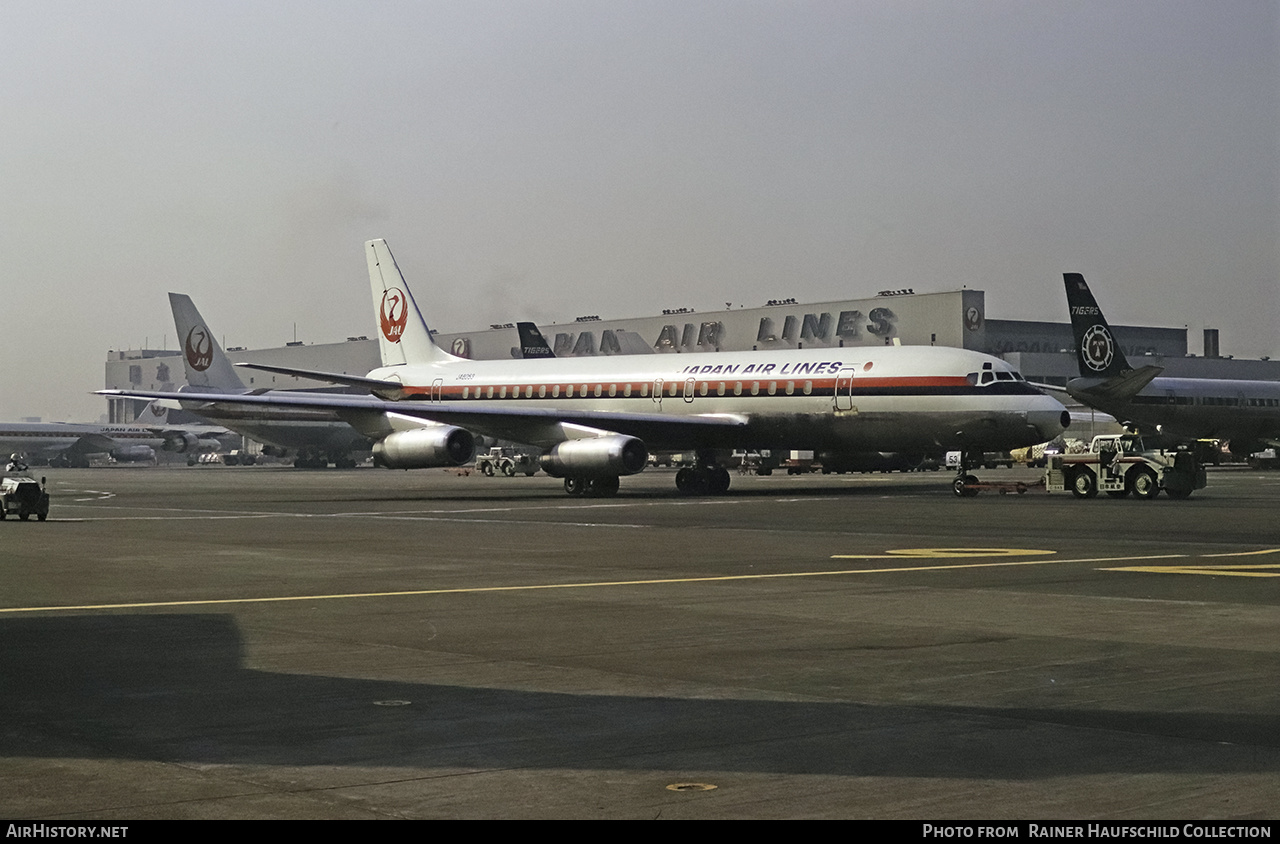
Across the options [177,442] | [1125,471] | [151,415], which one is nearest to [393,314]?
[1125,471]

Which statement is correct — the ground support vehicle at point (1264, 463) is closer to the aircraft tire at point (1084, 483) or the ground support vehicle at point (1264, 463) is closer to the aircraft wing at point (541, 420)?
the aircraft tire at point (1084, 483)

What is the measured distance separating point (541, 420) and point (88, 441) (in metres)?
84.9

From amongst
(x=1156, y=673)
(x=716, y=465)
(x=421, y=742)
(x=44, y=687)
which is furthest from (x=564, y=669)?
(x=716, y=465)

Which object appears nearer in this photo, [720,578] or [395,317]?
[720,578]

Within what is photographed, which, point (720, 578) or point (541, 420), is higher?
point (541, 420)

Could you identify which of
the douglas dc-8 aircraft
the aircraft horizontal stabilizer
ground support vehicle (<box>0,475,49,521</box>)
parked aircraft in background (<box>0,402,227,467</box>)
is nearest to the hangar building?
parked aircraft in background (<box>0,402,227,467</box>)

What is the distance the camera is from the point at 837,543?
23.6m

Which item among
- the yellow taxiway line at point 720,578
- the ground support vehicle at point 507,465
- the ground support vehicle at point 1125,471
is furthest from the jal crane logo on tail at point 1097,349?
the yellow taxiway line at point 720,578

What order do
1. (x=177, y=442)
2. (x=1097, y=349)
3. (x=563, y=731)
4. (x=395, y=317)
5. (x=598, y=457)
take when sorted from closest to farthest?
1. (x=563, y=731)
2. (x=598, y=457)
3. (x=395, y=317)
4. (x=1097, y=349)
5. (x=177, y=442)

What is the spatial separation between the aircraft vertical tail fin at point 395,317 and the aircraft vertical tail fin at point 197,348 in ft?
62.7

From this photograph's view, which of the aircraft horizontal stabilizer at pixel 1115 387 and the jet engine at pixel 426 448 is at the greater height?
the aircraft horizontal stabilizer at pixel 1115 387

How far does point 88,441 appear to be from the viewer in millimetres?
117375

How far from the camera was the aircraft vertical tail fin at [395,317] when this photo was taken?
180 feet

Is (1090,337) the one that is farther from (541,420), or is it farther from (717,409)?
(541,420)
